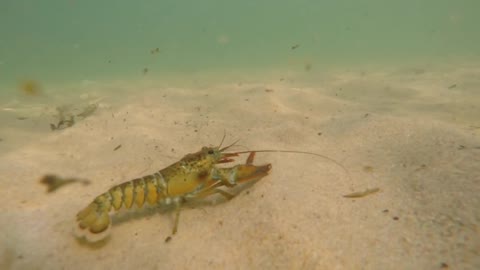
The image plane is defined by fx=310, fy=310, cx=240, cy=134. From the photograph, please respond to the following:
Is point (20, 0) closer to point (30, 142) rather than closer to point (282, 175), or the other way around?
point (30, 142)

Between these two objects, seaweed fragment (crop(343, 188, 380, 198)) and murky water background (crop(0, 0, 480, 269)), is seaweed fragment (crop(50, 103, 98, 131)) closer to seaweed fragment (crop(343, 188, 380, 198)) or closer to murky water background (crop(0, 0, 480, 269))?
murky water background (crop(0, 0, 480, 269))

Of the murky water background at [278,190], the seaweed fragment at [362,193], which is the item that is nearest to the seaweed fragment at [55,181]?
the murky water background at [278,190]

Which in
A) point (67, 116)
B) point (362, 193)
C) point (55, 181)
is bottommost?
point (362, 193)

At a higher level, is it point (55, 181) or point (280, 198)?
point (55, 181)

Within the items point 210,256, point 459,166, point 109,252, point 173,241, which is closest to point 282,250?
point 210,256

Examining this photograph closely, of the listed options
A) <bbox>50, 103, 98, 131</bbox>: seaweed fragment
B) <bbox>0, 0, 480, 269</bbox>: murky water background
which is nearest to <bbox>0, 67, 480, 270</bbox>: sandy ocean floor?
<bbox>0, 0, 480, 269</bbox>: murky water background

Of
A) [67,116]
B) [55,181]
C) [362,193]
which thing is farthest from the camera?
[67,116]

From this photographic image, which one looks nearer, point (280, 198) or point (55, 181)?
point (280, 198)

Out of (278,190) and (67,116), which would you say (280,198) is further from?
(67,116)

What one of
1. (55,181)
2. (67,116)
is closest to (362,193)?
(55,181)
